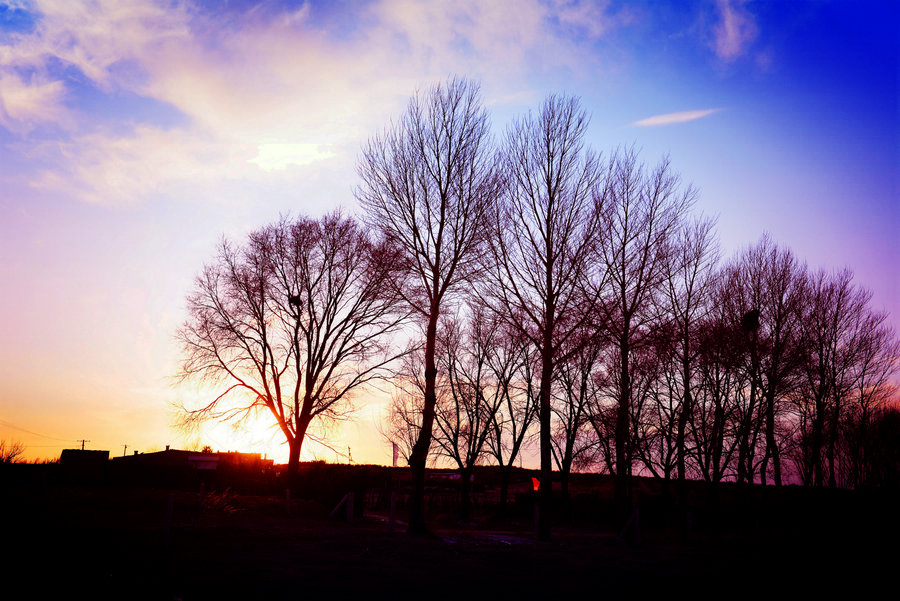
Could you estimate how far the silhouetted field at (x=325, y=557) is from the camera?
10.0 m

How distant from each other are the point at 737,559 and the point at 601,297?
29.6ft

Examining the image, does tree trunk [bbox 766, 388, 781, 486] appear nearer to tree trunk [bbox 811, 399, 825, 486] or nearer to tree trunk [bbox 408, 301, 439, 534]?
tree trunk [bbox 811, 399, 825, 486]

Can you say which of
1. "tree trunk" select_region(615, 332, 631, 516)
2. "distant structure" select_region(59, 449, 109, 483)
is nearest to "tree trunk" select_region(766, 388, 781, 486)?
"tree trunk" select_region(615, 332, 631, 516)

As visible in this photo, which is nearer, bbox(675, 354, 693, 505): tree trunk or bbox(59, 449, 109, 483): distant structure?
bbox(675, 354, 693, 505): tree trunk

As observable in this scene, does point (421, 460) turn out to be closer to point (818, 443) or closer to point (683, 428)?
point (683, 428)

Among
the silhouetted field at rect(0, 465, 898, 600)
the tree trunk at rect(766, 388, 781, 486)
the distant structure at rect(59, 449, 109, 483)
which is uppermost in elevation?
the tree trunk at rect(766, 388, 781, 486)

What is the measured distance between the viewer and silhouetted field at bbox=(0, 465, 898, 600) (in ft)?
33.0

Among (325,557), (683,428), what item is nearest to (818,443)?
(683,428)

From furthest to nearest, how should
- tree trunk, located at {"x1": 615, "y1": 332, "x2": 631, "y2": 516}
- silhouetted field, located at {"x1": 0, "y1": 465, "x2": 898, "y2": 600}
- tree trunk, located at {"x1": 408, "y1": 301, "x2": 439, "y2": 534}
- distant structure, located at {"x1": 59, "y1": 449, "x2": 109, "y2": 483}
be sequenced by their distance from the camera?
distant structure, located at {"x1": 59, "y1": 449, "x2": 109, "y2": 483}
tree trunk, located at {"x1": 615, "y1": 332, "x2": 631, "y2": 516}
tree trunk, located at {"x1": 408, "y1": 301, "x2": 439, "y2": 534}
silhouetted field, located at {"x1": 0, "y1": 465, "x2": 898, "y2": 600}

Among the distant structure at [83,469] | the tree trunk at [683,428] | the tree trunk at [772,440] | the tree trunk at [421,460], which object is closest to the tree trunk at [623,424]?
the tree trunk at [683,428]

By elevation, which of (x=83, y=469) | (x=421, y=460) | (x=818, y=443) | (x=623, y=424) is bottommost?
(x=83, y=469)

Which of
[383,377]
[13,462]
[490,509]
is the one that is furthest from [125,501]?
[490,509]

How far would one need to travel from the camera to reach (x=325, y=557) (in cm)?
1302

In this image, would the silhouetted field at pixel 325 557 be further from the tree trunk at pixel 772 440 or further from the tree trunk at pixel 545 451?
the tree trunk at pixel 772 440
